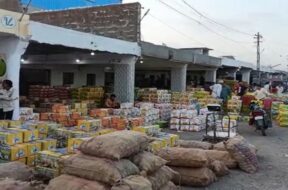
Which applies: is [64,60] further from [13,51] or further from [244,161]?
[244,161]

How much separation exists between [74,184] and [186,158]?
8.42 feet

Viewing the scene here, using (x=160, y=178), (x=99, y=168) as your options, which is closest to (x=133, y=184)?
(x=99, y=168)

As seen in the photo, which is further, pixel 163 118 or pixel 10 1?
pixel 163 118

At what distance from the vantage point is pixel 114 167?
4.96 metres

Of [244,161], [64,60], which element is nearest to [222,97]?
[64,60]

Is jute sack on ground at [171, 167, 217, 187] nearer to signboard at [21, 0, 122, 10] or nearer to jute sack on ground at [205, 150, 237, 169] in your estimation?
jute sack on ground at [205, 150, 237, 169]

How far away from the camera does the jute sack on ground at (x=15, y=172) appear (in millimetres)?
5486

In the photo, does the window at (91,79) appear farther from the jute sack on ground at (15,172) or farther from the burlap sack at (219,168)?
the jute sack on ground at (15,172)

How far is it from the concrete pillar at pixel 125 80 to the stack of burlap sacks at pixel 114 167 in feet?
29.8

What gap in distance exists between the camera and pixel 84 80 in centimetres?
2197

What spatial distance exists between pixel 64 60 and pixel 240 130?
8.01 metres

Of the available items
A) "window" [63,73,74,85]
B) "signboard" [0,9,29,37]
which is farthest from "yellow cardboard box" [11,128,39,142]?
"window" [63,73,74,85]

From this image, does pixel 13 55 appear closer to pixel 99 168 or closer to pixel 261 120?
pixel 99 168

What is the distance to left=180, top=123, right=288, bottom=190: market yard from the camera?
23.1 feet
